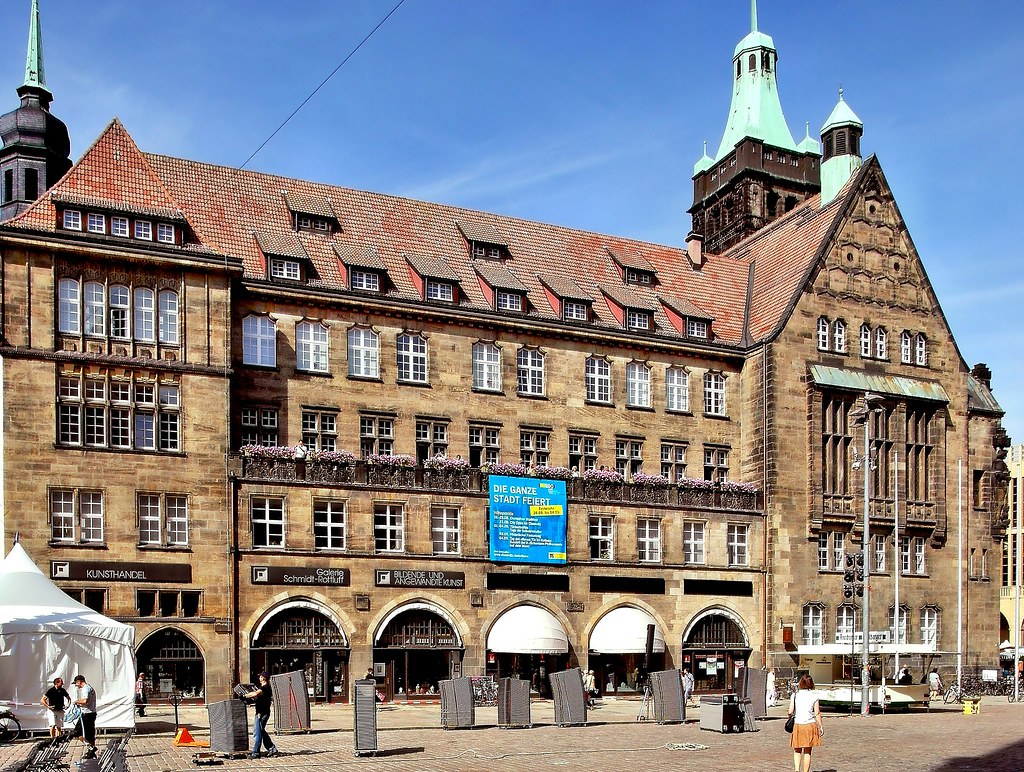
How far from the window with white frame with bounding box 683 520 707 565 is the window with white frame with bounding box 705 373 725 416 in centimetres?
549

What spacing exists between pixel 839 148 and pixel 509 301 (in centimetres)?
2301

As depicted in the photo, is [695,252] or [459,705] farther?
[695,252]

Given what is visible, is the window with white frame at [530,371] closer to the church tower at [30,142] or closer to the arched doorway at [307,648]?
the arched doorway at [307,648]

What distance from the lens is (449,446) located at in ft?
160

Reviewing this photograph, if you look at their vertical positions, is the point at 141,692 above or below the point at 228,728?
below

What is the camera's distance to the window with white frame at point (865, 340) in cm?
5703

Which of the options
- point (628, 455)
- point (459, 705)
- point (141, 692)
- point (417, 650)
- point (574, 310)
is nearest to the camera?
point (459, 705)

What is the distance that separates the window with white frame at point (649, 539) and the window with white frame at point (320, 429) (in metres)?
12.6

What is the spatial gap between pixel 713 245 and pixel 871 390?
24.6 metres

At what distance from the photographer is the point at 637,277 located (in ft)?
187

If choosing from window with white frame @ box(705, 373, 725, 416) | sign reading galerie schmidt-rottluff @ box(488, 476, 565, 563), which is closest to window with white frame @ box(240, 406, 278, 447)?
sign reading galerie schmidt-rottluff @ box(488, 476, 565, 563)

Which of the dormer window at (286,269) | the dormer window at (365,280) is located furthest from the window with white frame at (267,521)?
the dormer window at (365,280)

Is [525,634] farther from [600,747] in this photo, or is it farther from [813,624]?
[600,747]

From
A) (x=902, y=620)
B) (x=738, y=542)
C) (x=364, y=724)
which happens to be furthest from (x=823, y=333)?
(x=364, y=724)
